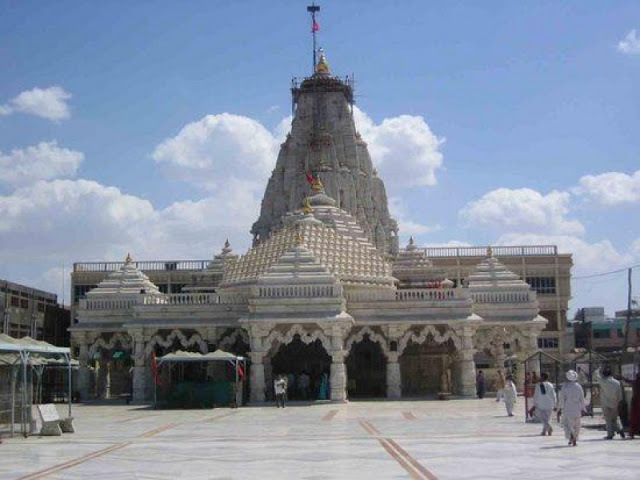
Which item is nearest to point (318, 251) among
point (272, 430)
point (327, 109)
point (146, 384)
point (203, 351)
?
point (203, 351)

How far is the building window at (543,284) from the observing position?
265 feet

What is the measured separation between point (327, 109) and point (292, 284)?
36.9 m

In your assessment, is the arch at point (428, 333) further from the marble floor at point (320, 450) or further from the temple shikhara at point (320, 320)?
the marble floor at point (320, 450)

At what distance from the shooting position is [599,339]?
3462 inches

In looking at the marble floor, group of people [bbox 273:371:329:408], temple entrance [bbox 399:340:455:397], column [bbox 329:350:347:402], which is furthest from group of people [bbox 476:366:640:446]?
temple entrance [bbox 399:340:455:397]

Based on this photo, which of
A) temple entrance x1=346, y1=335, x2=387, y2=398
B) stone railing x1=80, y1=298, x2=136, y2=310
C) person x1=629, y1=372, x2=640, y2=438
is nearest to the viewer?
person x1=629, y1=372, x2=640, y2=438

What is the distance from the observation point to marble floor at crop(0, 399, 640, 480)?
15.0 metres

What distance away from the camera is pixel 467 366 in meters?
43.8

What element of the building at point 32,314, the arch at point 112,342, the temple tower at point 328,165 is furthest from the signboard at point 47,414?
the temple tower at point 328,165

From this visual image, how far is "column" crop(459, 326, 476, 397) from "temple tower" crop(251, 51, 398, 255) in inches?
1088

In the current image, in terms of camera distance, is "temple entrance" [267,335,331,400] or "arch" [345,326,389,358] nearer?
"arch" [345,326,389,358]

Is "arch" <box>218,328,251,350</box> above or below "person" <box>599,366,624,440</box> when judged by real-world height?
above

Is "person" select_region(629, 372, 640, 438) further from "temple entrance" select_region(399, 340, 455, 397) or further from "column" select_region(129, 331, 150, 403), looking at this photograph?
"temple entrance" select_region(399, 340, 455, 397)

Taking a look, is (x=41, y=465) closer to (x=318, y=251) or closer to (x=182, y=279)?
(x=318, y=251)
